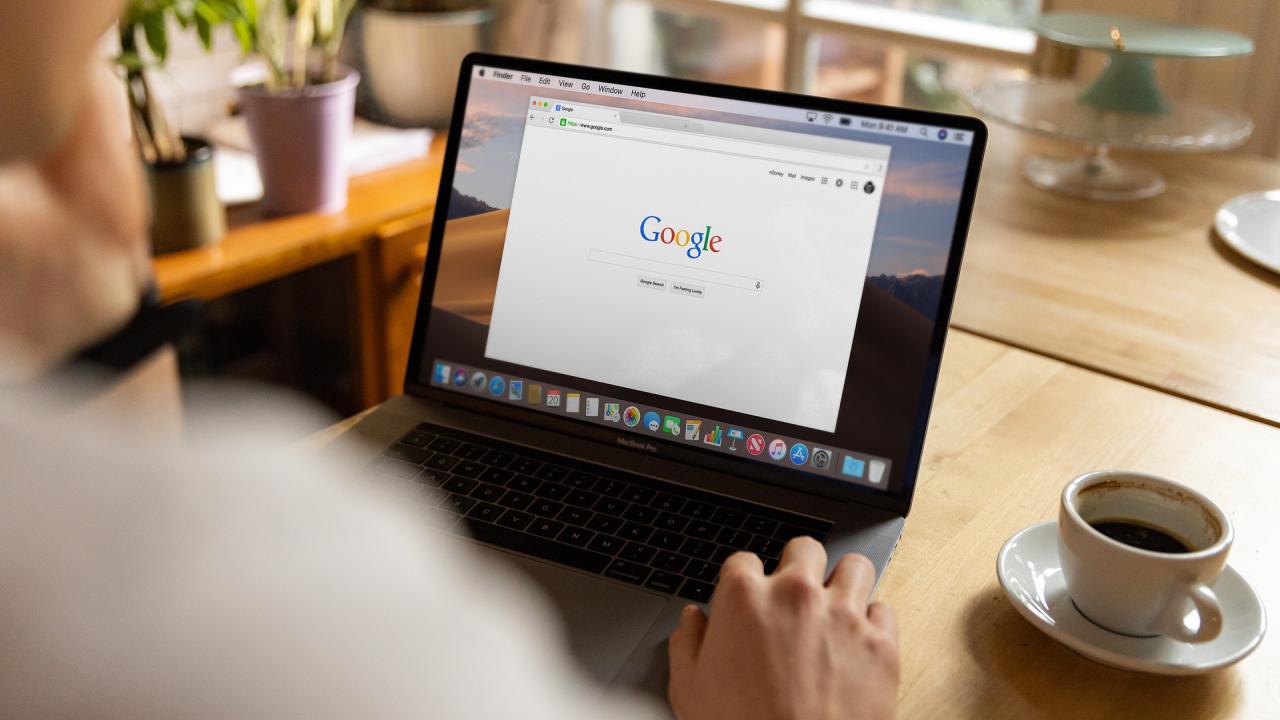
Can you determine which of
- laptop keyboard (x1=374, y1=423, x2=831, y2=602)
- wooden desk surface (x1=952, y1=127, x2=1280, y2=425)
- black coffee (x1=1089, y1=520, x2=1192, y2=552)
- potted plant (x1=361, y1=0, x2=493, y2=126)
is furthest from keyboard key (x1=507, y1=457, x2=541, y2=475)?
potted plant (x1=361, y1=0, x2=493, y2=126)

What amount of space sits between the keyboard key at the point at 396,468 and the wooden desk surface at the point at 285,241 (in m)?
0.71

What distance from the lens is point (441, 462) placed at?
858 mm

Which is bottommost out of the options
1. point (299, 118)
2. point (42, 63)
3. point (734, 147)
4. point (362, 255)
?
point (362, 255)

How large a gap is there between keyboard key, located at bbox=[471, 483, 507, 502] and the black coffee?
16.6 inches

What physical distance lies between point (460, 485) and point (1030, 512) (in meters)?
0.44

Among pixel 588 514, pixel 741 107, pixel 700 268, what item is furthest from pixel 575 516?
pixel 741 107

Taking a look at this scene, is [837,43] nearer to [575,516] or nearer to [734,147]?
[734,147]

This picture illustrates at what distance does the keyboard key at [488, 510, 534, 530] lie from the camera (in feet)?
2.58

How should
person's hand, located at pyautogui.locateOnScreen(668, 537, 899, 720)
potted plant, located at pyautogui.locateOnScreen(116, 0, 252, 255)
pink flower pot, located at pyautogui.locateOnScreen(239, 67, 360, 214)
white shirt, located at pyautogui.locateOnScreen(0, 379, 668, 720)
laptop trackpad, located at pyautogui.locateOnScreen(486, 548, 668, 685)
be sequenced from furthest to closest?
pink flower pot, located at pyautogui.locateOnScreen(239, 67, 360, 214) → potted plant, located at pyautogui.locateOnScreen(116, 0, 252, 255) → laptop trackpad, located at pyautogui.locateOnScreen(486, 548, 668, 685) → person's hand, located at pyautogui.locateOnScreen(668, 537, 899, 720) → white shirt, located at pyautogui.locateOnScreen(0, 379, 668, 720)

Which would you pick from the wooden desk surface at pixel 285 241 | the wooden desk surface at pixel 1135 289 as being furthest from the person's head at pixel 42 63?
the wooden desk surface at pixel 285 241

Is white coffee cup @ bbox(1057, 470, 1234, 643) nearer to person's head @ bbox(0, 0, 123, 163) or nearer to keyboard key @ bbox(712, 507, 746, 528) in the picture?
keyboard key @ bbox(712, 507, 746, 528)

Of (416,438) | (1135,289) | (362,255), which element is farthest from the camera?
(362,255)

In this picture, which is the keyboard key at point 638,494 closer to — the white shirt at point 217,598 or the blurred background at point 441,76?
the white shirt at point 217,598

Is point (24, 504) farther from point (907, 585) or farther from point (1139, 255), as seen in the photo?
point (1139, 255)
